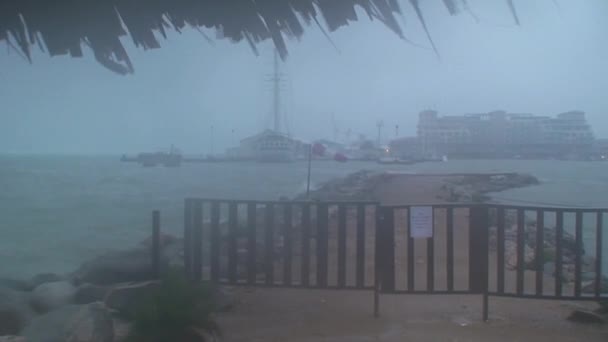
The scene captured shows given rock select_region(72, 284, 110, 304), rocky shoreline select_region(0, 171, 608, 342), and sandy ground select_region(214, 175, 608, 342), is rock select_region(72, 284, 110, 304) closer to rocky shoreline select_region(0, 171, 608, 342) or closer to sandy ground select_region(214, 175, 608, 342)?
rocky shoreline select_region(0, 171, 608, 342)

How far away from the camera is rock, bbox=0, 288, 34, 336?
6.52 m

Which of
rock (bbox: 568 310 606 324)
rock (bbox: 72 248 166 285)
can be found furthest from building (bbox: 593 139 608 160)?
rock (bbox: 72 248 166 285)

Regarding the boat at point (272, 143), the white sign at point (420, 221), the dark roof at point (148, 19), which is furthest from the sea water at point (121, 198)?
the dark roof at point (148, 19)

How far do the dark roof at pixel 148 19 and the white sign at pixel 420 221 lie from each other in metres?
3.47

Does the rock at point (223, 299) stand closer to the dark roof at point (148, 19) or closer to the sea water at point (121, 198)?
the dark roof at point (148, 19)

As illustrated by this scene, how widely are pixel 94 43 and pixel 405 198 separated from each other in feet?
75.2

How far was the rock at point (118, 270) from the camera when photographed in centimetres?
863

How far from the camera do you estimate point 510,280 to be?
9125mm

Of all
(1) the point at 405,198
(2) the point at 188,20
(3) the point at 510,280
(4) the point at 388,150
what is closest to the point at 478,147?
(1) the point at 405,198

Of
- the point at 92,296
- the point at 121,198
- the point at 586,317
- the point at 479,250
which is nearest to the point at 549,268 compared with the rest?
the point at 586,317

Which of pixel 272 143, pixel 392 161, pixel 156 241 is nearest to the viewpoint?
pixel 156 241

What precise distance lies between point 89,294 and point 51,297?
0.51 m

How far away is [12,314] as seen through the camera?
6652 mm

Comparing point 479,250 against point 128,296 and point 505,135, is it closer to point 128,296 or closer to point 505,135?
point 128,296
